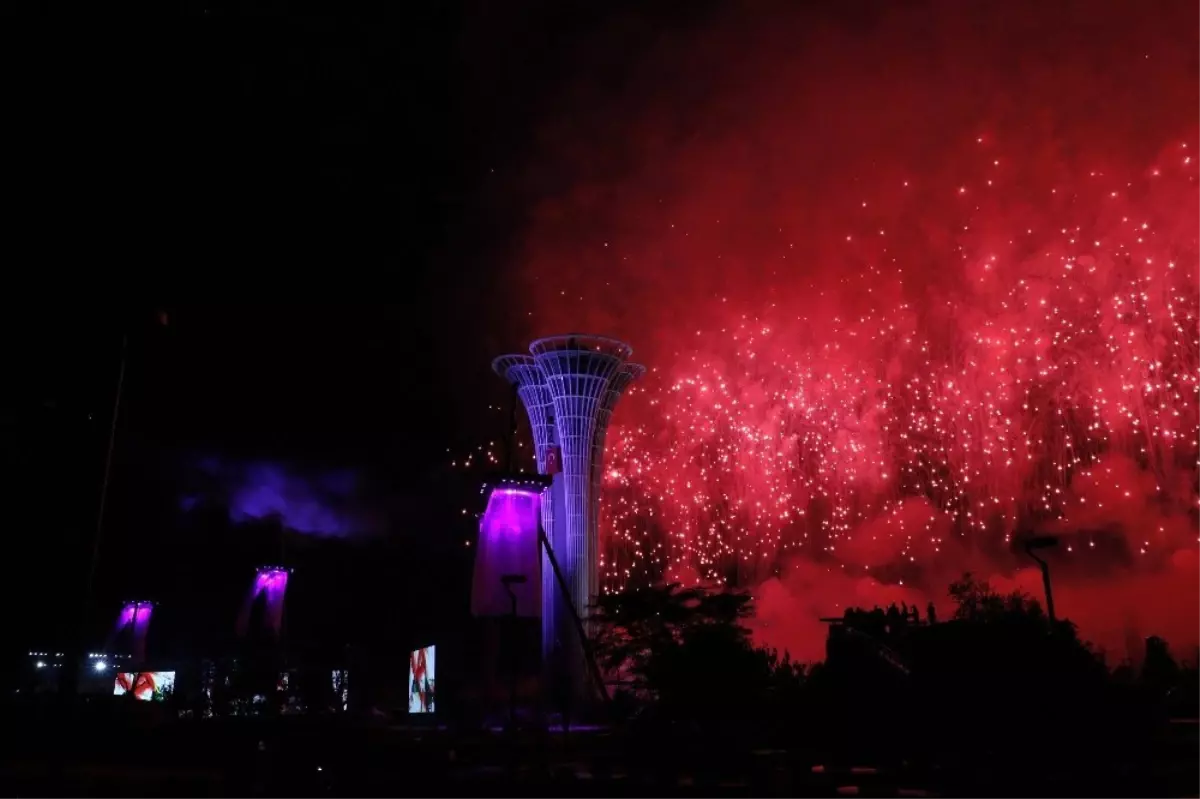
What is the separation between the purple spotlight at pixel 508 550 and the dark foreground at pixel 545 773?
1609 cm

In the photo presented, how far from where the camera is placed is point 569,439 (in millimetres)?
37125

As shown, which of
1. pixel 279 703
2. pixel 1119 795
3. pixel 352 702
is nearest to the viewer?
pixel 1119 795

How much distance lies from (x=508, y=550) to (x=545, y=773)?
21.8 m

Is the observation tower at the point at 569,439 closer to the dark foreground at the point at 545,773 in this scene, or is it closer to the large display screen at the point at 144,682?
the large display screen at the point at 144,682

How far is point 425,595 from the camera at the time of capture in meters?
44.8

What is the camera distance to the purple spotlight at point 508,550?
32.5 meters

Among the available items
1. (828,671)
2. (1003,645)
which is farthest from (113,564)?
(1003,645)

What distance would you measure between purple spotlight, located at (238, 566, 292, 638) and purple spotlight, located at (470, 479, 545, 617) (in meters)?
11.4

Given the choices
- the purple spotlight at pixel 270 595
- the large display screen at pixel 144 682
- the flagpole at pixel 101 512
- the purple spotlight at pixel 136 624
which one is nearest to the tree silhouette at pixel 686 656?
the flagpole at pixel 101 512

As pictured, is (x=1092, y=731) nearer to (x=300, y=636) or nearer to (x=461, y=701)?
(x=461, y=701)

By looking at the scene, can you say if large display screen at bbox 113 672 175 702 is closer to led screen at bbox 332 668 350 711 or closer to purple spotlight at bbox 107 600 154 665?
purple spotlight at bbox 107 600 154 665

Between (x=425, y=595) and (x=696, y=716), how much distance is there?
101ft

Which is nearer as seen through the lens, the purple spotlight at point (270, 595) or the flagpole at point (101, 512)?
the flagpole at point (101, 512)

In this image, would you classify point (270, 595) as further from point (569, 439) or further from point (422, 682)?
point (569, 439)
